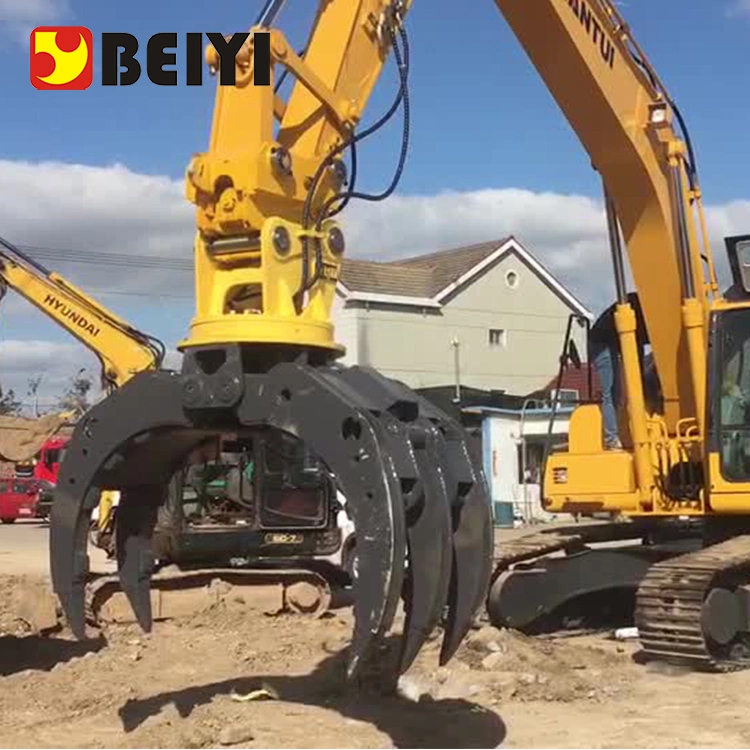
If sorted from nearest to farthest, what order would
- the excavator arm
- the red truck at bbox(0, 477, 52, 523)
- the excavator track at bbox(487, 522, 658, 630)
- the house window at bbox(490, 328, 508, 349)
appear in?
the excavator track at bbox(487, 522, 658, 630) → the excavator arm → the red truck at bbox(0, 477, 52, 523) → the house window at bbox(490, 328, 508, 349)

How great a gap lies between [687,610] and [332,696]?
107 inches

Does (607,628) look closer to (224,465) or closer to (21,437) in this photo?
(224,465)

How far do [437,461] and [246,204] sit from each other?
1.37 meters

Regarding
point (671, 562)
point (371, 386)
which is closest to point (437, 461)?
point (371, 386)

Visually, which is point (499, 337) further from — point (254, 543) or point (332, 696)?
point (332, 696)

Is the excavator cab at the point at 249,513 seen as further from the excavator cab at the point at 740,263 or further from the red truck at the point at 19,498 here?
the red truck at the point at 19,498

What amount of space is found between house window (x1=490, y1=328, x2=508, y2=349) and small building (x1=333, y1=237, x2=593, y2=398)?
3 centimetres

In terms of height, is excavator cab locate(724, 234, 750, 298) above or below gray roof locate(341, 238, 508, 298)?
below

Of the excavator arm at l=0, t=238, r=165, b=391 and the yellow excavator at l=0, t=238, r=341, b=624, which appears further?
the excavator arm at l=0, t=238, r=165, b=391

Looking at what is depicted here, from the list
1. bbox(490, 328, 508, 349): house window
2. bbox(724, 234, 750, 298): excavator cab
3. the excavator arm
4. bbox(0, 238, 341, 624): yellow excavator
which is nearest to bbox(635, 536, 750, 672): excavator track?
bbox(724, 234, 750, 298): excavator cab

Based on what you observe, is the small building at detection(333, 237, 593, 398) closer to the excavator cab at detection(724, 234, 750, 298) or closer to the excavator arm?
the excavator arm

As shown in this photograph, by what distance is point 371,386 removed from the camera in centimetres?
523

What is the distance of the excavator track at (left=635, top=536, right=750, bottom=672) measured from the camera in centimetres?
871

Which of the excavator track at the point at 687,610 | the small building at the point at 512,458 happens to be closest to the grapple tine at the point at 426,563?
the excavator track at the point at 687,610
